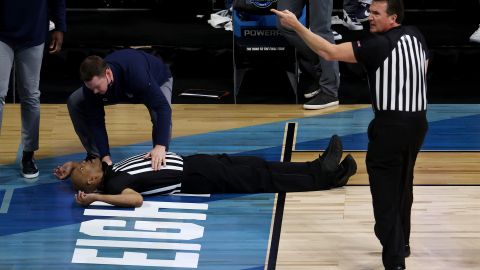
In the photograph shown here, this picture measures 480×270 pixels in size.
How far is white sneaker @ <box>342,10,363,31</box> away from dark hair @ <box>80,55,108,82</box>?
354 cm

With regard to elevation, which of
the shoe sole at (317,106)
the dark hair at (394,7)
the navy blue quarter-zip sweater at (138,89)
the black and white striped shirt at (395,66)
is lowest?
the shoe sole at (317,106)

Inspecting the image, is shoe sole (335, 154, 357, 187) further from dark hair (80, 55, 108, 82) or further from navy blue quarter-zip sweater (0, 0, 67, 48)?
navy blue quarter-zip sweater (0, 0, 67, 48)

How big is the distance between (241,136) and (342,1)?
8.48 feet

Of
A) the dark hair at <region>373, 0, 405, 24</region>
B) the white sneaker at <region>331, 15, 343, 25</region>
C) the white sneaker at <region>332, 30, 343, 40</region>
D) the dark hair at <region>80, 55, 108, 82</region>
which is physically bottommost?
the white sneaker at <region>331, 15, 343, 25</region>

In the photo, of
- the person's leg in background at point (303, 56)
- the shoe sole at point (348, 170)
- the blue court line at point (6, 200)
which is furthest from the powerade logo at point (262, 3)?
the blue court line at point (6, 200)

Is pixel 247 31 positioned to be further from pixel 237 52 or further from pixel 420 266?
pixel 420 266

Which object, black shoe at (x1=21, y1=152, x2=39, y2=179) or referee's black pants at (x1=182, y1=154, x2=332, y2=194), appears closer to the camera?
referee's black pants at (x1=182, y1=154, x2=332, y2=194)

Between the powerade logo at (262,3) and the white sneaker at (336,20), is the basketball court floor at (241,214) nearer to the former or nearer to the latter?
the powerade logo at (262,3)

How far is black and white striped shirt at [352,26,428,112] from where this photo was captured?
206 inches

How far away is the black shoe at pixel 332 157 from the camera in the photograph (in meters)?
6.74

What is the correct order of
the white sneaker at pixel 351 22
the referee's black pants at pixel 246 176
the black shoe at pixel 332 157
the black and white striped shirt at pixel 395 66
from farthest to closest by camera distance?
the white sneaker at pixel 351 22, the black shoe at pixel 332 157, the referee's black pants at pixel 246 176, the black and white striped shirt at pixel 395 66

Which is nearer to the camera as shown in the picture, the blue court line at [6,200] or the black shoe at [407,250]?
the black shoe at [407,250]

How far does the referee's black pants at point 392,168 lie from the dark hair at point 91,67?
1702mm

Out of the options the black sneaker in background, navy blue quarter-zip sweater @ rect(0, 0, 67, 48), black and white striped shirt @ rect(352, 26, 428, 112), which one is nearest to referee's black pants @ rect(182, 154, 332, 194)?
navy blue quarter-zip sweater @ rect(0, 0, 67, 48)
